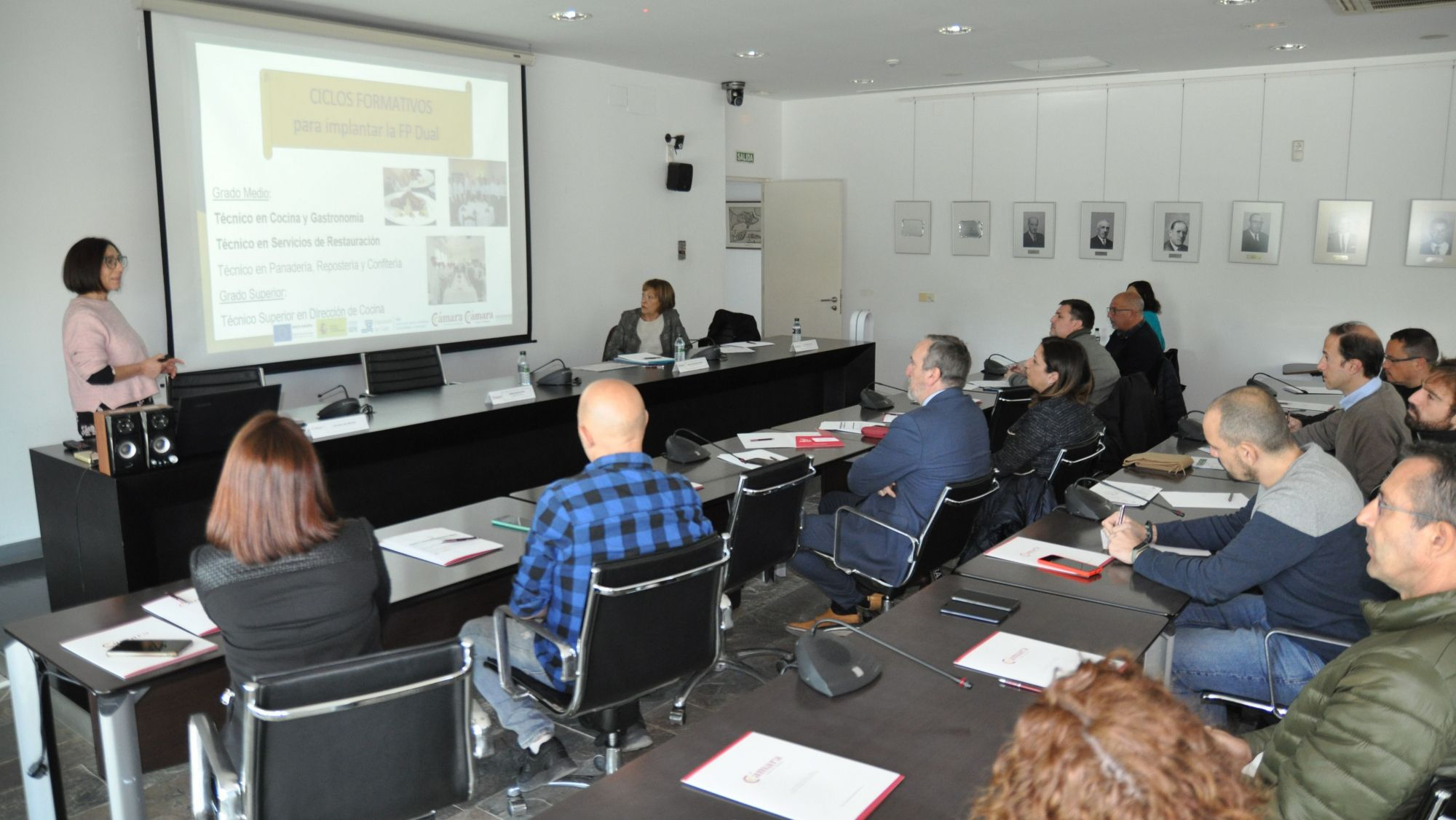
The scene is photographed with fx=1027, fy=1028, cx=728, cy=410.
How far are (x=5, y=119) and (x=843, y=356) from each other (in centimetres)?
520

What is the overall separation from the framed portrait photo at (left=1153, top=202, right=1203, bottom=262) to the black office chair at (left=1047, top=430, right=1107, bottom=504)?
464 centimetres

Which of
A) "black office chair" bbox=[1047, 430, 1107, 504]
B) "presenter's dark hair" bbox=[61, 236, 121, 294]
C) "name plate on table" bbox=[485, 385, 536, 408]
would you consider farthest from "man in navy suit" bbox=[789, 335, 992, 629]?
"presenter's dark hair" bbox=[61, 236, 121, 294]

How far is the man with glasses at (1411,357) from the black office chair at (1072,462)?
159 cm

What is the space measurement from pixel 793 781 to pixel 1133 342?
19.3 feet

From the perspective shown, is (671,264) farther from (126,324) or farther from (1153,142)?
(126,324)

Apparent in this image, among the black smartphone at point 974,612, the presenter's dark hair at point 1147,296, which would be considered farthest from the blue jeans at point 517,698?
the presenter's dark hair at point 1147,296

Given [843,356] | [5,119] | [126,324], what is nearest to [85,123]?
[5,119]

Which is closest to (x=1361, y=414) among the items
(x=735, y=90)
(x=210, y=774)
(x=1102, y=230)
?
(x=210, y=774)

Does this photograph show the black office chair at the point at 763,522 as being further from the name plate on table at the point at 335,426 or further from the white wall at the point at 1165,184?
the white wall at the point at 1165,184

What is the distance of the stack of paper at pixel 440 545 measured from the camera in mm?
2979

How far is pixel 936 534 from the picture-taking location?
3.60 meters

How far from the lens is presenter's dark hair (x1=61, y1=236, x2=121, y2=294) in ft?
15.5

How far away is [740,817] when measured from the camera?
160 centimetres

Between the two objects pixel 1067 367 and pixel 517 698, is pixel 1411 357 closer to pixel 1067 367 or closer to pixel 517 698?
pixel 1067 367
